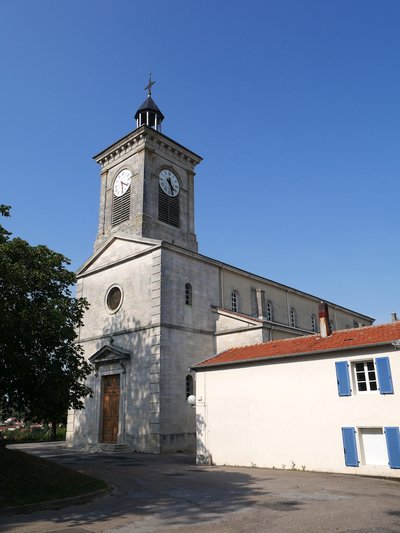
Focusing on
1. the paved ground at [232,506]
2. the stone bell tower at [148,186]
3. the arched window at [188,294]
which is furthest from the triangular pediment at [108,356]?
the paved ground at [232,506]

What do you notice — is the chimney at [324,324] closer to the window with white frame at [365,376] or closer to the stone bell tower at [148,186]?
the window with white frame at [365,376]

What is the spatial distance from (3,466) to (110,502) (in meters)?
3.46

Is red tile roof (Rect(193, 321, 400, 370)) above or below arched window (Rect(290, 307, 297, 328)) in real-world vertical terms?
below

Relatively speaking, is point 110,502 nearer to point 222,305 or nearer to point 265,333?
point 265,333

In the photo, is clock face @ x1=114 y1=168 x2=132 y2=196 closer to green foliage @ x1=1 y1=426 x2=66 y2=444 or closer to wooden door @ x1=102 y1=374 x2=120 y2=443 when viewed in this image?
wooden door @ x1=102 y1=374 x2=120 y2=443

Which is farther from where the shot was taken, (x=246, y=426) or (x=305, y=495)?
(x=246, y=426)

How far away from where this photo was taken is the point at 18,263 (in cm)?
1443

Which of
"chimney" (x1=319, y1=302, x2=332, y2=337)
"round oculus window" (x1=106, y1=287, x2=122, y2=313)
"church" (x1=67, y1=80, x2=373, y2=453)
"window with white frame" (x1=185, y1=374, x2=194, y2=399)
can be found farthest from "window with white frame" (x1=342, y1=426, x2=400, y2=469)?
"round oculus window" (x1=106, y1=287, x2=122, y2=313)

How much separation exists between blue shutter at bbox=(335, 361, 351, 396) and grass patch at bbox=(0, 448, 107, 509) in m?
8.16

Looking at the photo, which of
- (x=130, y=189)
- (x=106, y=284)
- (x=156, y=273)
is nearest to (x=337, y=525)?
(x=156, y=273)

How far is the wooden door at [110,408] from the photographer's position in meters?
26.1

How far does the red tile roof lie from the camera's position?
15827 mm

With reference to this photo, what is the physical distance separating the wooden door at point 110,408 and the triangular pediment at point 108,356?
929 mm

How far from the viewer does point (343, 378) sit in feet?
51.9
